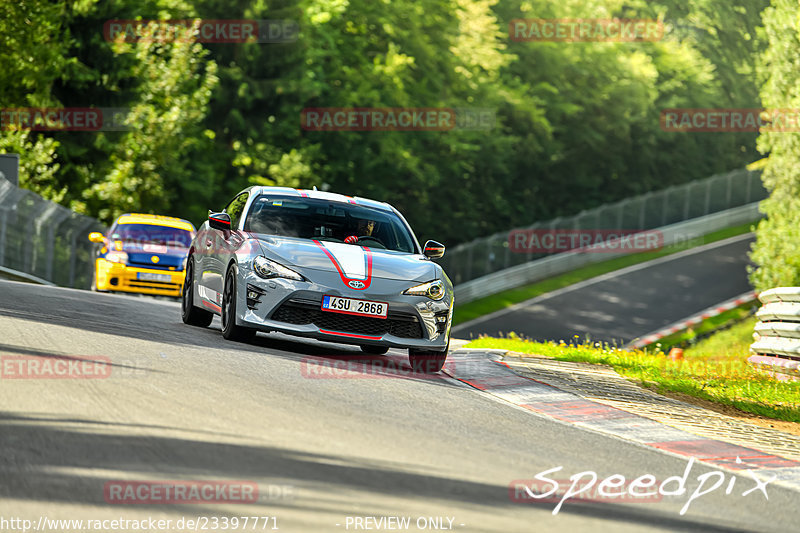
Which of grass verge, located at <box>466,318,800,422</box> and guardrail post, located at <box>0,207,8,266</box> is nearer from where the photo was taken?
grass verge, located at <box>466,318,800,422</box>

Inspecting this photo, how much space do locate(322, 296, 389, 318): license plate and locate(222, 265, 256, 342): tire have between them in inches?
42.7

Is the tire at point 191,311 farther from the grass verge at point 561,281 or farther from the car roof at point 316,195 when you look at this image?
the grass verge at point 561,281

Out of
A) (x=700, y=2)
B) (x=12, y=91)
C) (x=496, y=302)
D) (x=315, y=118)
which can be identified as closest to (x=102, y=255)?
(x=12, y=91)

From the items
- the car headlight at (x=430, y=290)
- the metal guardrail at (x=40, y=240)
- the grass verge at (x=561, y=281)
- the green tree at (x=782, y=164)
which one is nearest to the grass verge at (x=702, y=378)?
the car headlight at (x=430, y=290)

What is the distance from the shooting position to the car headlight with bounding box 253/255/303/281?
11617 millimetres

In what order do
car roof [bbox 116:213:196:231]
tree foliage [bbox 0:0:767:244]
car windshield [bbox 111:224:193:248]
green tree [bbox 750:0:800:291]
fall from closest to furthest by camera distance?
1. car windshield [bbox 111:224:193:248]
2. car roof [bbox 116:213:196:231]
3. green tree [bbox 750:0:800:291]
4. tree foliage [bbox 0:0:767:244]

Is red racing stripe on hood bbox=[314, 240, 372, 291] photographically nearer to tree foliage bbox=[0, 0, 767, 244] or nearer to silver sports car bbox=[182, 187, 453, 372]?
silver sports car bbox=[182, 187, 453, 372]

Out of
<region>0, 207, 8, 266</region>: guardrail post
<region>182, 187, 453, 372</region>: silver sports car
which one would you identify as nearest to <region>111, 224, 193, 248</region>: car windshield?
<region>0, 207, 8, 266</region>: guardrail post

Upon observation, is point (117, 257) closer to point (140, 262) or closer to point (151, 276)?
point (140, 262)

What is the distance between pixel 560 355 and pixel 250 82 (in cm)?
3549

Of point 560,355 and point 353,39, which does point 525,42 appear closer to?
point 353,39

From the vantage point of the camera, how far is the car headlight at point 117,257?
2355cm

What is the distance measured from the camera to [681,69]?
235 feet

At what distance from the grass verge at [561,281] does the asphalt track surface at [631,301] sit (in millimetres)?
736
